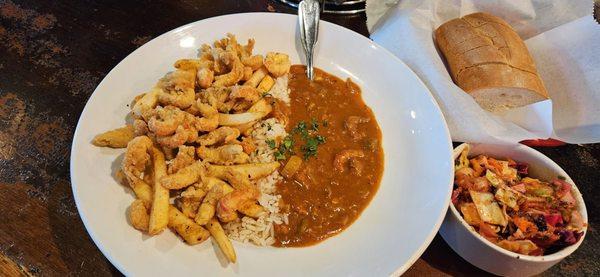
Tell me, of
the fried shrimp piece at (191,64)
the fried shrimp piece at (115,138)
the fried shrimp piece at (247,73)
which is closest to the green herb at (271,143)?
the fried shrimp piece at (247,73)

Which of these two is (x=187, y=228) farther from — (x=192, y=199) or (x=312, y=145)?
(x=312, y=145)

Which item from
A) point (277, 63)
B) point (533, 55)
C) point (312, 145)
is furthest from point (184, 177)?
point (533, 55)

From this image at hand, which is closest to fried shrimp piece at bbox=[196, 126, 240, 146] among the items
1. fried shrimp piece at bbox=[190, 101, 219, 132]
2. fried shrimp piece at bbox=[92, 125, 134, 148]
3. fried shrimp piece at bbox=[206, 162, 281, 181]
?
fried shrimp piece at bbox=[190, 101, 219, 132]

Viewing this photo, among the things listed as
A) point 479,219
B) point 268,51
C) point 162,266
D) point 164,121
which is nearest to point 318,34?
point 268,51

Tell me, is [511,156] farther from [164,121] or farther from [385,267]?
[164,121]

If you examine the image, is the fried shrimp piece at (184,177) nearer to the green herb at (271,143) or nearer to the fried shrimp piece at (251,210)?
the fried shrimp piece at (251,210)

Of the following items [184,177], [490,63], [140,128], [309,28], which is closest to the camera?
[184,177]
